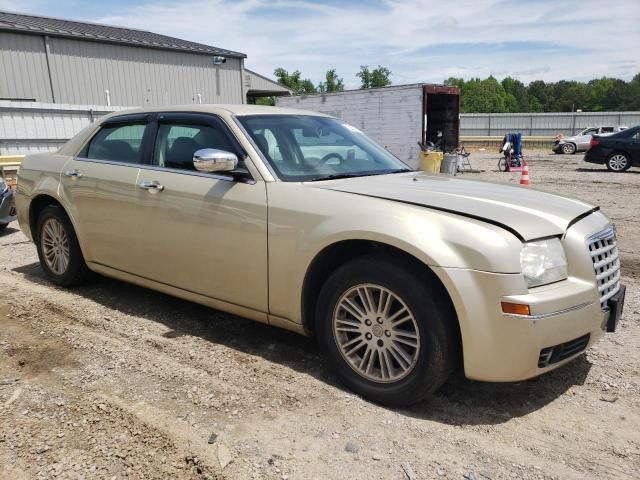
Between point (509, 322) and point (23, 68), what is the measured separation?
22.1m

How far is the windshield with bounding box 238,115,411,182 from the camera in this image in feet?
12.3

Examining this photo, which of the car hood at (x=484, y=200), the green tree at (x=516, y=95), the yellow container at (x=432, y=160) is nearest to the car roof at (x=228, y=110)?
the car hood at (x=484, y=200)

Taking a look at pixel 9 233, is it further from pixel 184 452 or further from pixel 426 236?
pixel 426 236

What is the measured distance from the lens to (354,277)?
3.12 m

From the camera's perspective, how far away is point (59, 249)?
5.21m

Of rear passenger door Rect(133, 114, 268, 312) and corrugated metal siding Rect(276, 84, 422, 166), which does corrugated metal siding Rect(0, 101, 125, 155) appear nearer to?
corrugated metal siding Rect(276, 84, 422, 166)

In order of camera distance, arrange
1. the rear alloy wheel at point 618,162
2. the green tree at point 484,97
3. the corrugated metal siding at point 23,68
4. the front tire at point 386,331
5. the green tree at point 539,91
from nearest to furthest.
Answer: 1. the front tire at point 386,331
2. the rear alloy wheel at point 618,162
3. the corrugated metal siding at point 23,68
4. the green tree at point 484,97
5. the green tree at point 539,91

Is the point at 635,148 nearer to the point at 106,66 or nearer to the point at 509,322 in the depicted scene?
the point at 509,322

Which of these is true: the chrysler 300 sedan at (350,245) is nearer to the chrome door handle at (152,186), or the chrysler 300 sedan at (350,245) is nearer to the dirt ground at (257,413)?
the chrome door handle at (152,186)

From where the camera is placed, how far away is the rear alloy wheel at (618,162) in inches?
730

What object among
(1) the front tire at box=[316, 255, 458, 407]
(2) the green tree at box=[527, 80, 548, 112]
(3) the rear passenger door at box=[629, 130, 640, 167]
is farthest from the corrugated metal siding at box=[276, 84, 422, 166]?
(2) the green tree at box=[527, 80, 548, 112]

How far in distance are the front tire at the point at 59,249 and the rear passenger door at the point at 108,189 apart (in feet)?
0.64

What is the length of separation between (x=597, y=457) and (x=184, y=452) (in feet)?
6.55

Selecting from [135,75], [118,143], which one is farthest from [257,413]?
[135,75]
